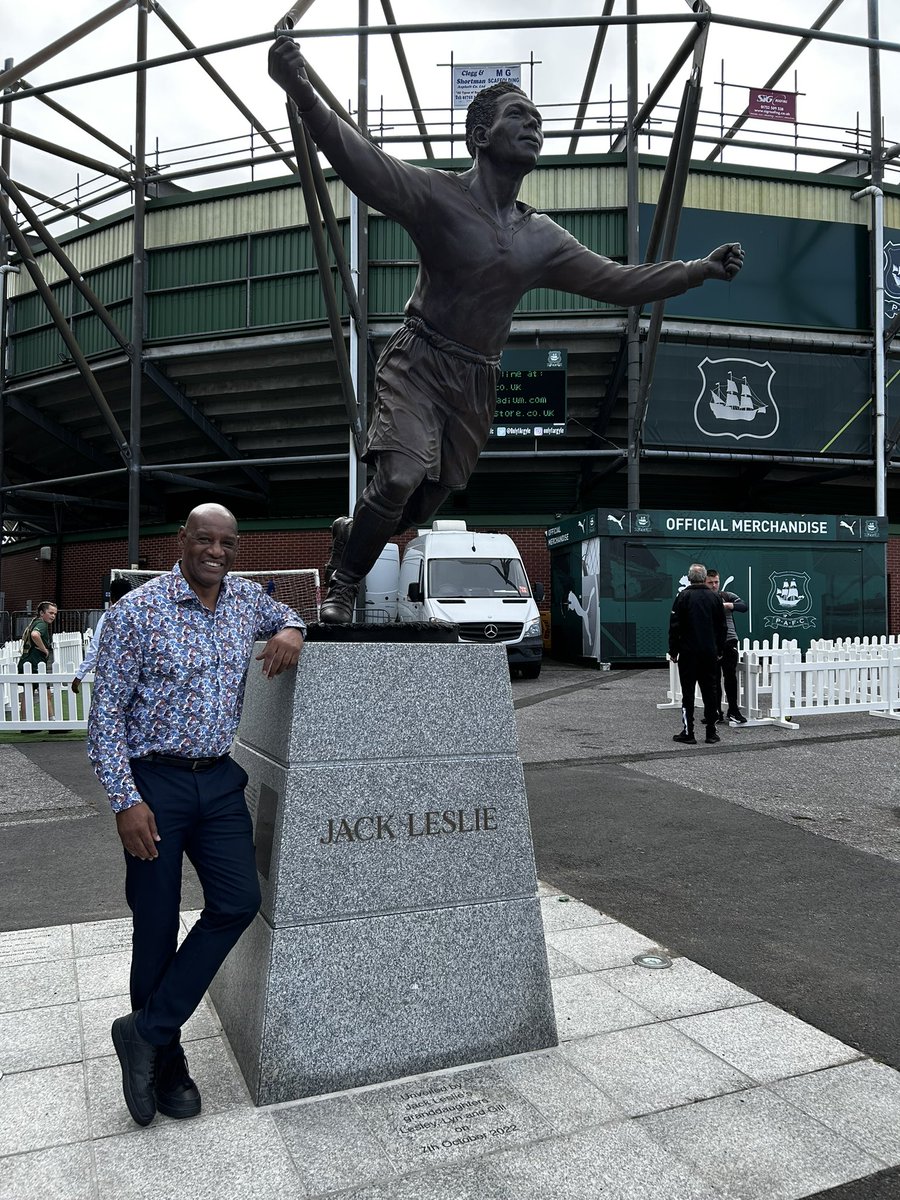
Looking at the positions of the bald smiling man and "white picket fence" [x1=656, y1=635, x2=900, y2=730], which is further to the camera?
"white picket fence" [x1=656, y1=635, x2=900, y2=730]

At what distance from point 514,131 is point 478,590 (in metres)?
12.8

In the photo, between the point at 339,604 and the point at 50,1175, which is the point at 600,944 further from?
the point at 50,1175

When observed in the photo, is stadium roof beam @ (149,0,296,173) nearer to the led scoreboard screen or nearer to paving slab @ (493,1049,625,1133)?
the led scoreboard screen

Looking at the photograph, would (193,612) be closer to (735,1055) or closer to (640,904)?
(735,1055)

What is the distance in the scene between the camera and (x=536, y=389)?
21.8 m

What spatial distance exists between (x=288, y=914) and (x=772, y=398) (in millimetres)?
22368

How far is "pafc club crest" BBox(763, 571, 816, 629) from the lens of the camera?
19688 millimetres

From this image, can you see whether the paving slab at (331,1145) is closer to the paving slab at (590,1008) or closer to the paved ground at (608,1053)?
the paved ground at (608,1053)

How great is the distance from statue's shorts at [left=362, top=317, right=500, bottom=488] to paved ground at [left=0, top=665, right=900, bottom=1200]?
231 centimetres

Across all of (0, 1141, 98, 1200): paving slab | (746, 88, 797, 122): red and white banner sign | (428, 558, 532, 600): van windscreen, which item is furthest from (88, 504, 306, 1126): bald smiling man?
(746, 88, 797, 122): red and white banner sign

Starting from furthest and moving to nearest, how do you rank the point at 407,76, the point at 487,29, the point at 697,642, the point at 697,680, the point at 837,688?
the point at 407,76
the point at 837,688
the point at 697,680
the point at 697,642
the point at 487,29

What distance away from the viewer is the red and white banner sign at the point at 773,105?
23.5 meters

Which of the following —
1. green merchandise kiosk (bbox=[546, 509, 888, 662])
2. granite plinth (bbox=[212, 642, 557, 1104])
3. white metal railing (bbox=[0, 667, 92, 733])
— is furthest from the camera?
green merchandise kiosk (bbox=[546, 509, 888, 662])

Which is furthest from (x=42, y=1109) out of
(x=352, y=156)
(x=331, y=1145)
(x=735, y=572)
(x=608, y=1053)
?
(x=735, y=572)
